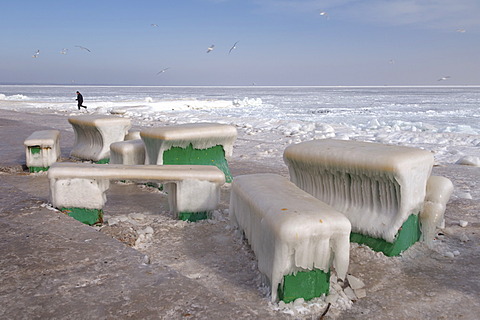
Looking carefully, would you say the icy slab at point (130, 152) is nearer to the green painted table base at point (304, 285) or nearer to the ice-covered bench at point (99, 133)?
the ice-covered bench at point (99, 133)

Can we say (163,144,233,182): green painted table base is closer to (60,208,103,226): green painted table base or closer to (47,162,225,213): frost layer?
(47,162,225,213): frost layer

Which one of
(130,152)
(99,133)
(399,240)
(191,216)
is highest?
(99,133)

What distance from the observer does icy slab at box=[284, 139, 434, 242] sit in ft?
11.4

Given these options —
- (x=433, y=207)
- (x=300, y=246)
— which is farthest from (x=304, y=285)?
(x=433, y=207)

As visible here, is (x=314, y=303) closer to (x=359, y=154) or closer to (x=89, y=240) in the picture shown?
(x=359, y=154)

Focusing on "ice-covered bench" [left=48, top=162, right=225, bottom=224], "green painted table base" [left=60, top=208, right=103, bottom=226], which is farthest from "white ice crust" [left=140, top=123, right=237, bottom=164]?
"green painted table base" [left=60, top=208, right=103, bottom=226]

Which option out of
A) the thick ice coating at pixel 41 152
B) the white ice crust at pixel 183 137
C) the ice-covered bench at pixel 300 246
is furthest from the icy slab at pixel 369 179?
the thick ice coating at pixel 41 152

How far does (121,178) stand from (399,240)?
2.66 metres

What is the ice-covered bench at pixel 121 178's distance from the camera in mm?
4223

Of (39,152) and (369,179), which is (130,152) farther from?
(369,179)

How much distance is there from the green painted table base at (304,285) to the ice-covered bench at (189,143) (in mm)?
3204

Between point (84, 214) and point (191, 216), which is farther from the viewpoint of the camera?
point (191, 216)

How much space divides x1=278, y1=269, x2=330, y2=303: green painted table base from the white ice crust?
320cm

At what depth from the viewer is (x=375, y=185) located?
12.0ft
